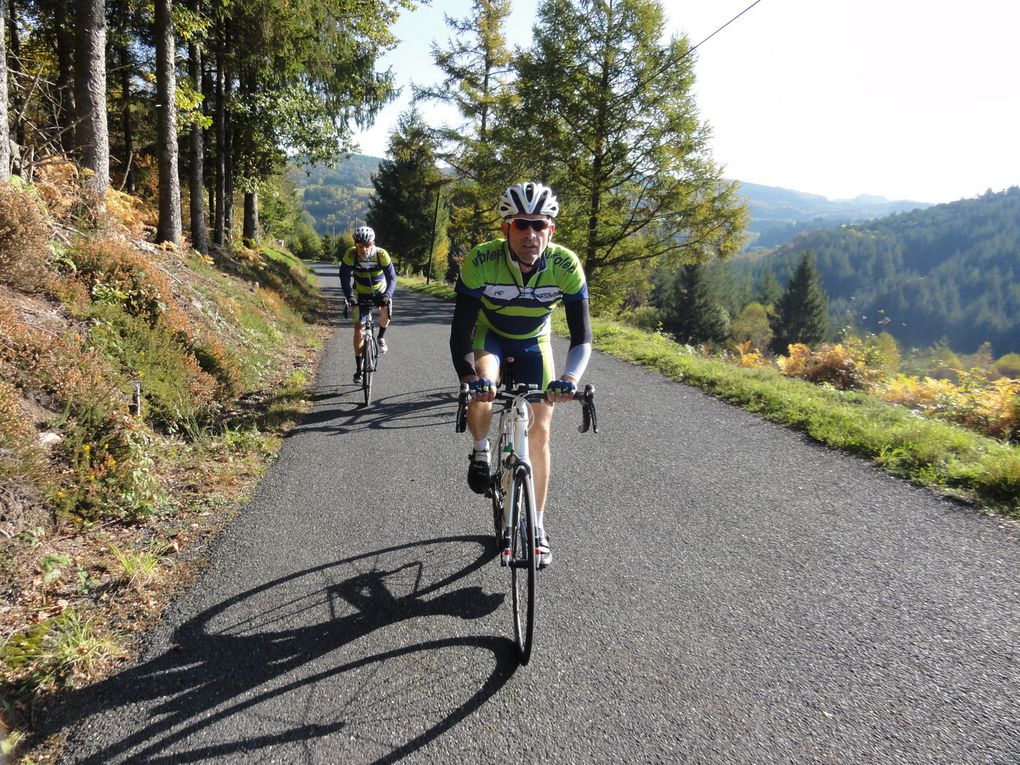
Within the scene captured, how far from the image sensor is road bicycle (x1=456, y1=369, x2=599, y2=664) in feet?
8.85

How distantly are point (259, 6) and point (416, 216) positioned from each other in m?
26.4

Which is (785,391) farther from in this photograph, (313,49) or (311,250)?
(311,250)

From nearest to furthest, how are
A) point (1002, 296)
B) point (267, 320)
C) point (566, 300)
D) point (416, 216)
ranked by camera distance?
1. point (566, 300)
2. point (267, 320)
3. point (416, 216)
4. point (1002, 296)

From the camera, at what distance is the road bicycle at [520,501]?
270cm

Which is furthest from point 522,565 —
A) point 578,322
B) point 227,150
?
point 227,150

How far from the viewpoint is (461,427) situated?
3.15m

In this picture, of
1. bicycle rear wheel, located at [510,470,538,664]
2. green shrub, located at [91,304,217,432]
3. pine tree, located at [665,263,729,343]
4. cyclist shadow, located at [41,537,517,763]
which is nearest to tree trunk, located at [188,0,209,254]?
green shrub, located at [91,304,217,432]

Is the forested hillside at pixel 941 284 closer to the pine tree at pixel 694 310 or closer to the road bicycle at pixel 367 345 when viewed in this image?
the pine tree at pixel 694 310

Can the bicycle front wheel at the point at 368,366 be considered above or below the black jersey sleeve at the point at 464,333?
below

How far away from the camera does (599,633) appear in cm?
290

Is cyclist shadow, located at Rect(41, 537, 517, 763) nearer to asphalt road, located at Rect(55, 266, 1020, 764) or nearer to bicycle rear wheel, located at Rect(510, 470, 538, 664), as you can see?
asphalt road, located at Rect(55, 266, 1020, 764)

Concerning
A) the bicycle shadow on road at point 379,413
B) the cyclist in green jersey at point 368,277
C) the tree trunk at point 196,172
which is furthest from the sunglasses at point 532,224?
the tree trunk at point 196,172

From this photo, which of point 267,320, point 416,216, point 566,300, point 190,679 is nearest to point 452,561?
point 190,679

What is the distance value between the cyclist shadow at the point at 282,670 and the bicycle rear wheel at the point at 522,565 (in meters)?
0.14
